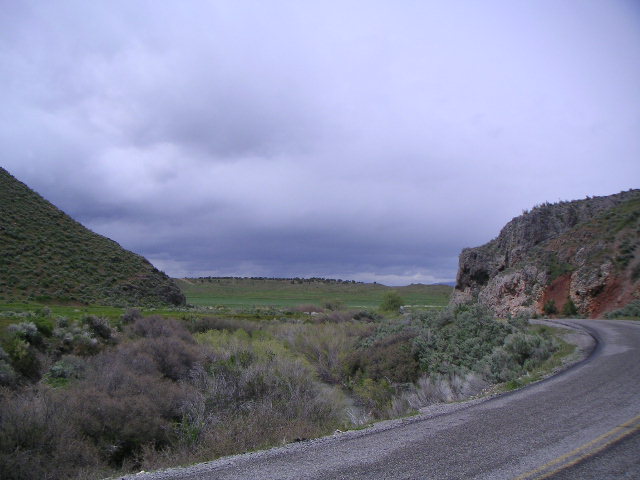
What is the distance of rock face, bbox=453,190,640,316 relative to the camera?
4112 centimetres

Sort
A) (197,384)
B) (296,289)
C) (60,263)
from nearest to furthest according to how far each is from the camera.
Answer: (197,384) → (60,263) → (296,289)

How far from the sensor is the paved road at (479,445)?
6.68 metres

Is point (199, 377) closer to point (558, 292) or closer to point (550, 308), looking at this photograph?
point (550, 308)

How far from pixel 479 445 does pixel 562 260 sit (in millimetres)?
46240

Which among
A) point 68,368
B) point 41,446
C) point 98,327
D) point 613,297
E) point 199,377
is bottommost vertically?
point 41,446

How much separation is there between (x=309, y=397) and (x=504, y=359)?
7383mm

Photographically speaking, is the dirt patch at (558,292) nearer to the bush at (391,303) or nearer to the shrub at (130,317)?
the bush at (391,303)

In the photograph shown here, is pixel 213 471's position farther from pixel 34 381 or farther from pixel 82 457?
pixel 34 381

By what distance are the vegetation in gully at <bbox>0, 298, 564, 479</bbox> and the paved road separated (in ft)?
6.95

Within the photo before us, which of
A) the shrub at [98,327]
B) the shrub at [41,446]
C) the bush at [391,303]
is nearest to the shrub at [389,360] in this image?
the shrub at [98,327]

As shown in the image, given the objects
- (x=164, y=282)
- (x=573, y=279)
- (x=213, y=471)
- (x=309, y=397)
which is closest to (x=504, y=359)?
(x=309, y=397)

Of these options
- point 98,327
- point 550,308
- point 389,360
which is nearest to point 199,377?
point 389,360

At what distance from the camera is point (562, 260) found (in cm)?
4838

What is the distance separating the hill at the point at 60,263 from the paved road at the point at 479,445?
A: 37223mm
